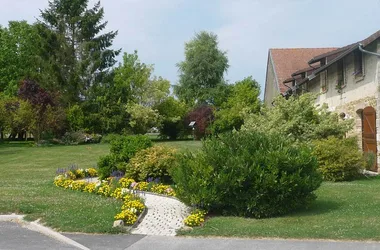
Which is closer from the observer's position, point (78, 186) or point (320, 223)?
point (320, 223)

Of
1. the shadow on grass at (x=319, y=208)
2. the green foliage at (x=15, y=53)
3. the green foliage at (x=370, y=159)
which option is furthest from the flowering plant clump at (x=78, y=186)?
the green foliage at (x=15, y=53)

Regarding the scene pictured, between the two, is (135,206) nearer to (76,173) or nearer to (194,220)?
(194,220)

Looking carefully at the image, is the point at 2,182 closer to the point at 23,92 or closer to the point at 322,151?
the point at 322,151

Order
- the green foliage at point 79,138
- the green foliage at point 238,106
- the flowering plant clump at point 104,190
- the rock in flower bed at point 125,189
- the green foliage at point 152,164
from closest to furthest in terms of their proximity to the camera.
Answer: the rock in flower bed at point 125,189
the flowering plant clump at point 104,190
the green foliage at point 152,164
the green foliage at point 79,138
the green foliage at point 238,106

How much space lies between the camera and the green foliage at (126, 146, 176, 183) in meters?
14.7

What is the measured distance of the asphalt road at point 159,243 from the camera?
24.0 ft

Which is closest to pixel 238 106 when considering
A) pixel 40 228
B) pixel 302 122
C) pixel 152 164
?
pixel 302 122

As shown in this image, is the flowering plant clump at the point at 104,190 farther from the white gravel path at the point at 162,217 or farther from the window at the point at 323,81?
the window at the point at 323,81

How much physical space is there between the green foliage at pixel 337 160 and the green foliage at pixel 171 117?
116 ft

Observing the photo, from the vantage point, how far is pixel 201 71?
65.9 metres

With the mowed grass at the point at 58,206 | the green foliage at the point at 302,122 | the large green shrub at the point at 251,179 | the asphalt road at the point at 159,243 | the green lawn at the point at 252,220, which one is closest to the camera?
the asphalt road at the point at 159,243

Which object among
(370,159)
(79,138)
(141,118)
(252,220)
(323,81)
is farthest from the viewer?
(141,118)

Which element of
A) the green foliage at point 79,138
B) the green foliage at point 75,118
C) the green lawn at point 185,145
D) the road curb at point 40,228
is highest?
the green foliage at point 75,118

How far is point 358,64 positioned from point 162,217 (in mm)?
12417
